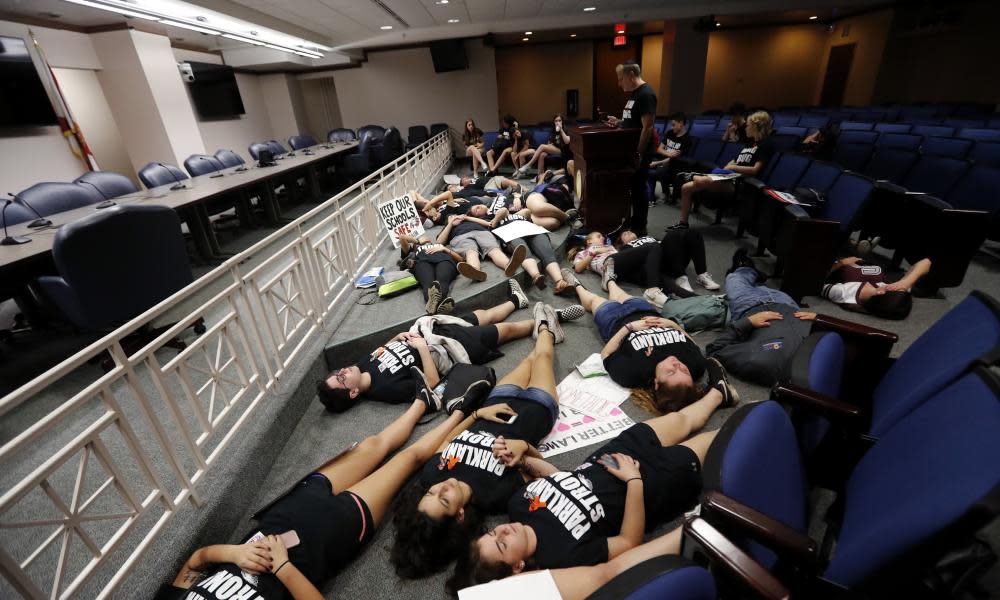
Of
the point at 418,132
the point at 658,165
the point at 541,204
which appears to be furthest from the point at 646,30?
the point at 541,204

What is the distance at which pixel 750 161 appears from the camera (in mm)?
4191

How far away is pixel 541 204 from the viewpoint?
4.28 metres

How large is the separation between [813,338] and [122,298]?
3.54 meters

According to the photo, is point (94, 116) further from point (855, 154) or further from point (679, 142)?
point (855, 154)

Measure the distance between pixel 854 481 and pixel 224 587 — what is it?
1.84 metres

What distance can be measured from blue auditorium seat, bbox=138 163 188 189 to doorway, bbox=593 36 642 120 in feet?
32.4

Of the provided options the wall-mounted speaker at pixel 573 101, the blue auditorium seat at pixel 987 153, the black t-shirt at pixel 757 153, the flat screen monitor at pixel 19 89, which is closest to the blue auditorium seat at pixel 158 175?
the flat screen monitor at pixel 19 89

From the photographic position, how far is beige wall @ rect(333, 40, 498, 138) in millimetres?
11133

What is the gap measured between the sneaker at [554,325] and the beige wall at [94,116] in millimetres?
9252

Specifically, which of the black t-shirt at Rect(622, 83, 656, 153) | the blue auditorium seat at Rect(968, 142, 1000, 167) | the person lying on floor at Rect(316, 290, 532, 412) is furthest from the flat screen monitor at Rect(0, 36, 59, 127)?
the blue auditorium seat at Rect(968, 142, 1000, 167)

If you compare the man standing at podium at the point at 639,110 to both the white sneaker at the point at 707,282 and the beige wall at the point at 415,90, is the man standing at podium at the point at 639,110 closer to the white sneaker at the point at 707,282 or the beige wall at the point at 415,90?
the white sneaker at the point at 707,282

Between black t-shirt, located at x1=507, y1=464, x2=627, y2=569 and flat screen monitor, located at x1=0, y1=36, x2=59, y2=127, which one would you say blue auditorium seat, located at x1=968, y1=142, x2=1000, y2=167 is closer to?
black t-shirt, located at x1=507, y1=464, x2=627, y2=569

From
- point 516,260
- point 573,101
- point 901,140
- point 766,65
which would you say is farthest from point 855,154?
point 766,65

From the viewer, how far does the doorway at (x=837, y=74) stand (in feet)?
34.7
